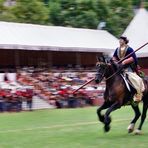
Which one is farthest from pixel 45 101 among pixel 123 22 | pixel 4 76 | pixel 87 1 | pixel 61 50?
pixel 123 22

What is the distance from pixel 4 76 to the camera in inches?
1089

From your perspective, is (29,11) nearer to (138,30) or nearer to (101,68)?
(138,30)

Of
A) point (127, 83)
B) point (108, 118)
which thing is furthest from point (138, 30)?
point (108, 118)

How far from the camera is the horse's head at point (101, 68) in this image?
12398 millimetres

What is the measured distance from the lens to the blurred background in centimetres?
2758

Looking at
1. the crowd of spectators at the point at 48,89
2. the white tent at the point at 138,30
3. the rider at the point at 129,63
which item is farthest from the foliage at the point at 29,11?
the rider at the point at 129,63

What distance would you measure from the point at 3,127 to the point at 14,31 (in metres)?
16.9

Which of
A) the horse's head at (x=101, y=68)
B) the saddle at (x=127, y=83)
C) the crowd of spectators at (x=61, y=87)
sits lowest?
the crowd of spectators at (x=61, y=87)

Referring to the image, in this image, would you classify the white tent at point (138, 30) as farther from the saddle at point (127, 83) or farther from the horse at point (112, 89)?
the horse at point (112, 89)

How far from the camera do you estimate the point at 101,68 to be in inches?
493

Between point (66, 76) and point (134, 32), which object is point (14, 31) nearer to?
point (66, 76)

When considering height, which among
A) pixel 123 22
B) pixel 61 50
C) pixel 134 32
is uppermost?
pixel 61 50

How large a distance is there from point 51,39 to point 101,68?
20840 mm

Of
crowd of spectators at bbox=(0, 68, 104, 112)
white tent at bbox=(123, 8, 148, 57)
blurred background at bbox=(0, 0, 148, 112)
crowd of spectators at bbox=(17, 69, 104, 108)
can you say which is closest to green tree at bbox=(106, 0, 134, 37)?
blurred background at bbox=(0, 0, 148, 112)
